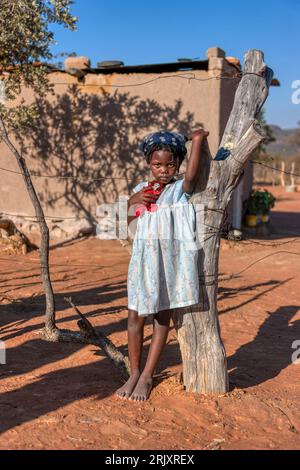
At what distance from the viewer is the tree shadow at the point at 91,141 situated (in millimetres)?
10102

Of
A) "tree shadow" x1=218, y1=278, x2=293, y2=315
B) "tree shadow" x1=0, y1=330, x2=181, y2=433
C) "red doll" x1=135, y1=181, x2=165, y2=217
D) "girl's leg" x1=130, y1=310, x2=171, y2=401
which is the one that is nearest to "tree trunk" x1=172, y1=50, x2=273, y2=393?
"girl's leg" x1=130, y1=310, x2=171, y2=401

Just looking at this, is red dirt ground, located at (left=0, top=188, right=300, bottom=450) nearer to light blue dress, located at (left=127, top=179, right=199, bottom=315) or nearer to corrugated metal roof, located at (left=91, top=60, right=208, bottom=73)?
light blue dress, located at (left=127, top=179, right=199, bottom=315)

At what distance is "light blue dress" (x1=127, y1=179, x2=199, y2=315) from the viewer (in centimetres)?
315

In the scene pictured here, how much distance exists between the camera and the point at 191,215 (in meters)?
3.22

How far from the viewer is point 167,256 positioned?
10.4 ft

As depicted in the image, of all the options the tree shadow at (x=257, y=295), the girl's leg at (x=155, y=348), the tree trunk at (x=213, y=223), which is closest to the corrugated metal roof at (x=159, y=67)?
the tree shadow at (x=257, y=295)

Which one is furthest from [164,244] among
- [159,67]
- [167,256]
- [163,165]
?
[159,67]

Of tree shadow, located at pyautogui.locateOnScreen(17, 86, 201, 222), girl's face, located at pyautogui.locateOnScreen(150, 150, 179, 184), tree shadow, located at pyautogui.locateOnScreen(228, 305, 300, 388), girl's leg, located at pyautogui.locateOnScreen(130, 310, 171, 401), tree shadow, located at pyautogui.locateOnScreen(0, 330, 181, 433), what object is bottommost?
tree shadow, located at pyautogui.locateOnScreen(228, 305, 300, 388)

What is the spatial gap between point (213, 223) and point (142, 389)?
107 centimetres

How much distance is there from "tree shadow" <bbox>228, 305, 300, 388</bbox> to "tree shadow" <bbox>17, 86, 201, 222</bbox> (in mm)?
5130

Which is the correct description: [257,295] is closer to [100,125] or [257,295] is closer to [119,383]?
[119,383]

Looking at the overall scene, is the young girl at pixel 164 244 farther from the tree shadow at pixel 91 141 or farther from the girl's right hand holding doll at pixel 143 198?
the tree shadow at pixel 91 141
